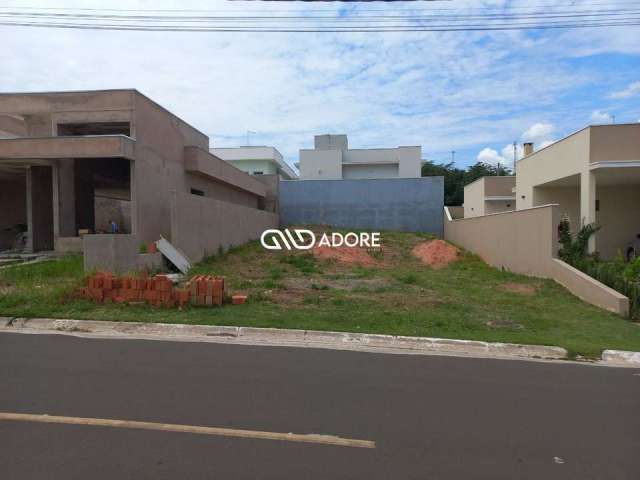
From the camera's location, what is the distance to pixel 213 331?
8.16 meters

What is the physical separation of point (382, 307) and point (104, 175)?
18475 millimetres

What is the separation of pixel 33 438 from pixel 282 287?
8.74 metres

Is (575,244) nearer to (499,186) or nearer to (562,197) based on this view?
(562,197)

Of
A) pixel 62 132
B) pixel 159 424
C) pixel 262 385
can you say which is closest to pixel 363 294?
pixel 262 385

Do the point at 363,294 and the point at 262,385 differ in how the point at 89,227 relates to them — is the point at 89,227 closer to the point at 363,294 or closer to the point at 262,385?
the point at 363,294

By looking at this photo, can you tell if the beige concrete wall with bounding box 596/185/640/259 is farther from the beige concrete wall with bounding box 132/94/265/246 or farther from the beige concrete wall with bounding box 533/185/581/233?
the beige concrete wall with bounding box 132/94/265/246

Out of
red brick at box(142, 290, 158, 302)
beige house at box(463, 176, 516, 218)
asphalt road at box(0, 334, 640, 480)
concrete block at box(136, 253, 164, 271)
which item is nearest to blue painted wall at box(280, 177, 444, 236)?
beige house at box(463, 176, 516, 218)

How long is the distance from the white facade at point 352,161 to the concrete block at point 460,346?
44.5 m

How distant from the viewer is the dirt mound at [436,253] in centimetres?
2084

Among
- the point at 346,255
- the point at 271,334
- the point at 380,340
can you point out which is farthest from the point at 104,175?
the point at 380,340

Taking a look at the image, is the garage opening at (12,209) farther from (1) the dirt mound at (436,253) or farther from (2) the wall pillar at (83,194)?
(1) the dirt mound at (436,253)

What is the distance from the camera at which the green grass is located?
8.41 metres

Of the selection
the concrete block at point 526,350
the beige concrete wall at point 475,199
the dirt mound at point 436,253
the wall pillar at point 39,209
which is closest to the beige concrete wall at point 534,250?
the dirt mound at point 436,253

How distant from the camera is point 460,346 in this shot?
762 centimetres
